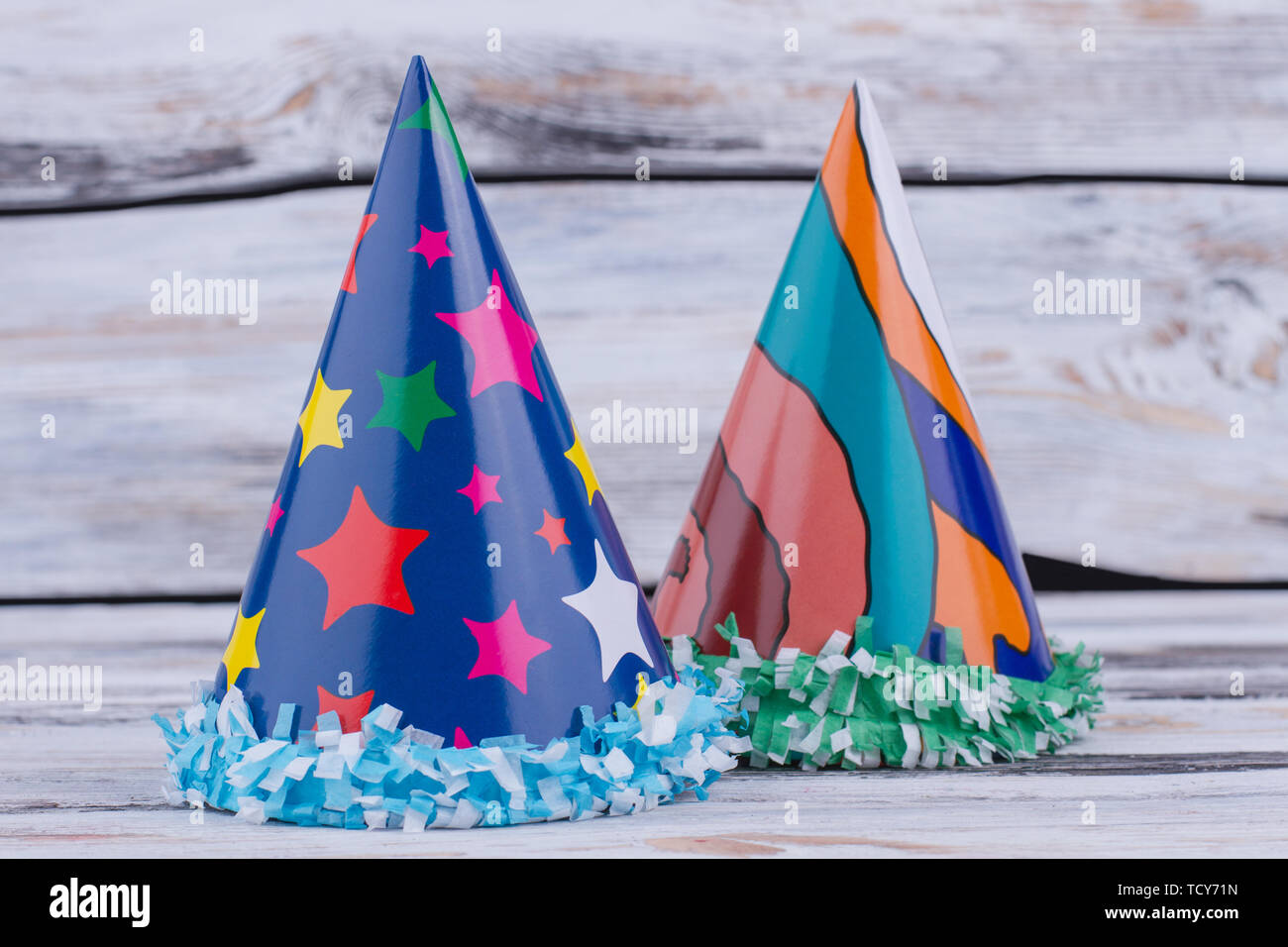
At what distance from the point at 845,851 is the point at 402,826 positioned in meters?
0.27

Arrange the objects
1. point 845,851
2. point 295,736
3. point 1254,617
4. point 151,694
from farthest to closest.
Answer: point 1254,617, point 151,694, point 295,736, point 845,851

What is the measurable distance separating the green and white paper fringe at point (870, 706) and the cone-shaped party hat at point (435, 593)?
0.20 feet

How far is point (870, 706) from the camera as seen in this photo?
96cm

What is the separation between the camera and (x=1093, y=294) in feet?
5.88

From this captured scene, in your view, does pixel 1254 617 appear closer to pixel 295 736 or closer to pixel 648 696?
pixel 648 696

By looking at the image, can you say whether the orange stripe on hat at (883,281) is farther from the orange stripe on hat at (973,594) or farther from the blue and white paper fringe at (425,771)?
the blue and white paper fringe at (425,771)

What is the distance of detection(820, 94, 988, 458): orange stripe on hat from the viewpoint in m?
1.04

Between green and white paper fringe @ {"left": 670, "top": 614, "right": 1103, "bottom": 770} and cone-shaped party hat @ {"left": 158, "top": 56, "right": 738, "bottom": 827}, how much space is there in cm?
6

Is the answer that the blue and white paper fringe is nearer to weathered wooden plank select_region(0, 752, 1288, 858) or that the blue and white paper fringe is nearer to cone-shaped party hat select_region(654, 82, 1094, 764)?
weathered wooden plank select_region(0, 752, 1288, 858)

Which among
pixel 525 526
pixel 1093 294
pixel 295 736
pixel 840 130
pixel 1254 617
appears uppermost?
pixel 840 130

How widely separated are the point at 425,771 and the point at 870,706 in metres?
0.35

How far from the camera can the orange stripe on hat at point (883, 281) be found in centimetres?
104

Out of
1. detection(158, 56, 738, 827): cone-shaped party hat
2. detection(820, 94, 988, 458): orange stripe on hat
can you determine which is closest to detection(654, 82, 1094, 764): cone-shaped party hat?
detection(820, 94, 988, 458): orange stripe on hat

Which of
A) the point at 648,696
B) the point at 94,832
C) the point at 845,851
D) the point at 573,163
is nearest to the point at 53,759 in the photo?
the point at 94,832
